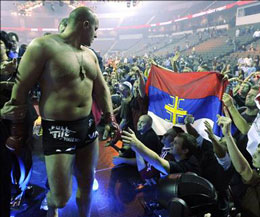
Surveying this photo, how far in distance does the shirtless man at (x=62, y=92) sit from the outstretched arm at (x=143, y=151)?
0.29m

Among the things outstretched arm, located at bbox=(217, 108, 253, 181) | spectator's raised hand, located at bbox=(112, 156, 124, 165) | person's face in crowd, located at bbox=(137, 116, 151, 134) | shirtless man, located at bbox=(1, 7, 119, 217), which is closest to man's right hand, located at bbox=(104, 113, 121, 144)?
shirtless man, located at bbox=(1, 7, 119, 217)

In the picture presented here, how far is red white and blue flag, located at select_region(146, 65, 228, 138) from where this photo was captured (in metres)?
2.77

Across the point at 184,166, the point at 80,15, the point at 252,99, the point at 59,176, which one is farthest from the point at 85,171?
the point at 252,99

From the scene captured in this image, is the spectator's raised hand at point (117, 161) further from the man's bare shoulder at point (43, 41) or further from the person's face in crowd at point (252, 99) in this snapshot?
the man's bare shoulder at point (43, 41)

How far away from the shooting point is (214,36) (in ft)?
57.3

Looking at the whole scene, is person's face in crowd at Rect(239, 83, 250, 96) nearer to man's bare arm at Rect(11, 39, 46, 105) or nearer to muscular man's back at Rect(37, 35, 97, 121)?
muscular man's back at Rect(37, 35, 97, 121)

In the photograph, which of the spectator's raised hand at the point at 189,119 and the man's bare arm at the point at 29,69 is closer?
the man's bare arm at the point at 29,69

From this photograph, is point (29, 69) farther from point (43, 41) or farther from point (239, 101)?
point (239, 101)

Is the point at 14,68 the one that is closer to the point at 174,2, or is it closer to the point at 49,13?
the point at 174,2

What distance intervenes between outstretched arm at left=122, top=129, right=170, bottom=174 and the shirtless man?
0.29m

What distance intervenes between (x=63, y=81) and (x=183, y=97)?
198 cm

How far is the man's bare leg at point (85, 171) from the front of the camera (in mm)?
1686

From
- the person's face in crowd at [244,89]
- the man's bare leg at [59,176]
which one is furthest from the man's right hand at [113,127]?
the person's face in crowd at [244,89]

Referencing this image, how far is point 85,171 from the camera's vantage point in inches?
67.7
